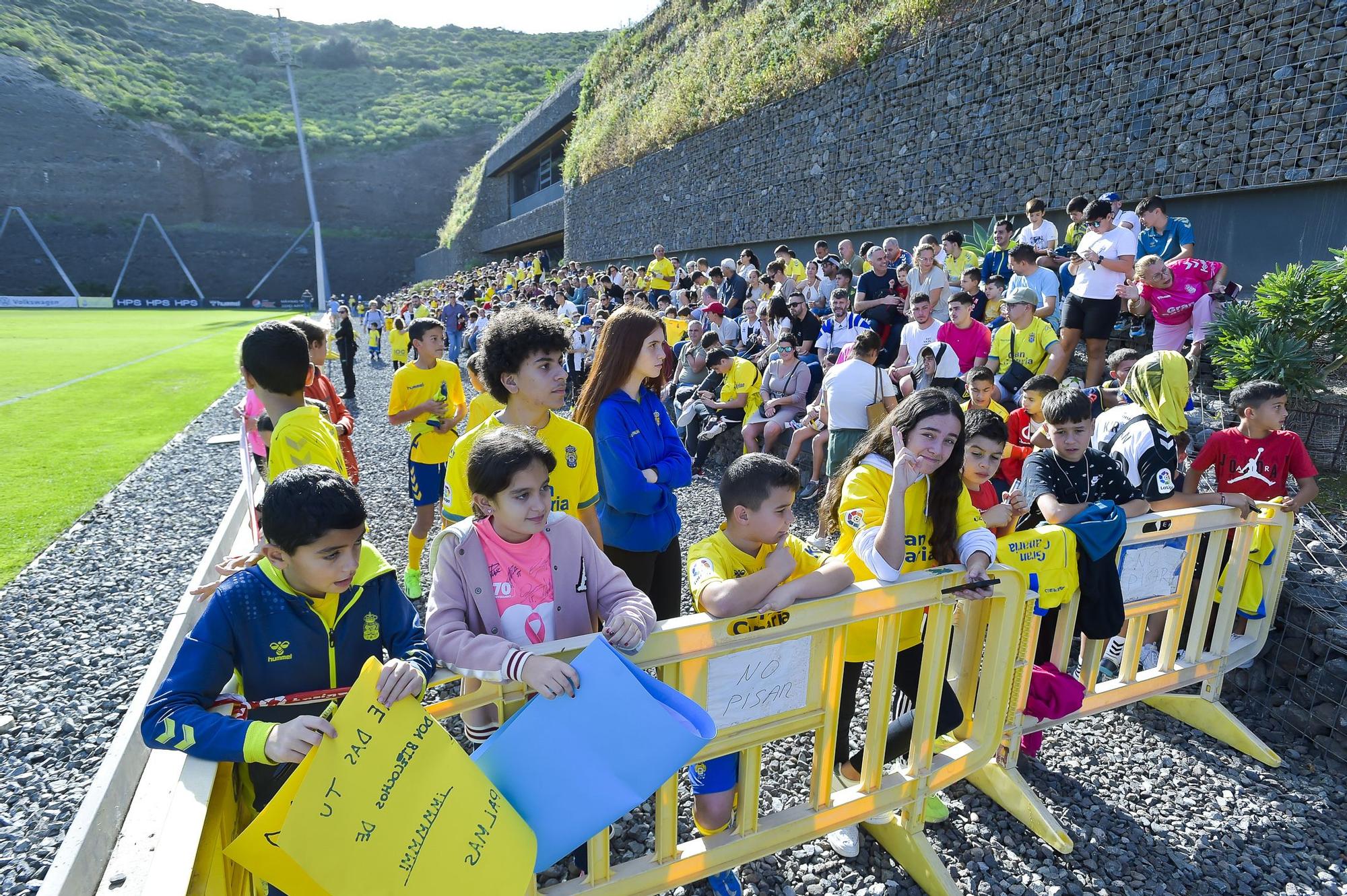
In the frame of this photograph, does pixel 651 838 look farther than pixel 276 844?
Yes

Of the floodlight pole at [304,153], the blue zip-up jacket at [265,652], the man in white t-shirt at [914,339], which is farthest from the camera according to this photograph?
the floodlight pole at [304,153]

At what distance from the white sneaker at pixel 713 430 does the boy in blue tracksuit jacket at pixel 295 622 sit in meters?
6.91

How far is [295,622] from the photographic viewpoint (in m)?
1.88

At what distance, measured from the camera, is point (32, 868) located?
277cm

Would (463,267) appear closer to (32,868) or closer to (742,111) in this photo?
(742,111)

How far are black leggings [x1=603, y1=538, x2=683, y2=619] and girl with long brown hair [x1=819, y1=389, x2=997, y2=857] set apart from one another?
0.78 m

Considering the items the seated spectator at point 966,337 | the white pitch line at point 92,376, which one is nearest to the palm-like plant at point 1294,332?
the seated spectator at point 966,337

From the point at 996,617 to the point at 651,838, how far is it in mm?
1630

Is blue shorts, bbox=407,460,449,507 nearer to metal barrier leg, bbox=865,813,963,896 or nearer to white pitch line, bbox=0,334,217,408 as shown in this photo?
metal barrier leg, bbox=865,813,963,896

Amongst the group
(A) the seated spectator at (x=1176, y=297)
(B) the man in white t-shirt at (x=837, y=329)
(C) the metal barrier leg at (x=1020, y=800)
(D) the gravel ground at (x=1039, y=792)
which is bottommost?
(D) the gravel ground at (x=1039, y=792)

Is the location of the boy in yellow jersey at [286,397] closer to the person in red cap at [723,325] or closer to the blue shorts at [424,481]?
the blue shorts at [424,481]

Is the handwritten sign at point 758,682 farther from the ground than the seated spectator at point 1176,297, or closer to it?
closer to it

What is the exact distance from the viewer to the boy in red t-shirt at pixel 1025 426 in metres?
4.69

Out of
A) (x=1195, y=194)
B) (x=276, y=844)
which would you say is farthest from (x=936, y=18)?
(x=276, y=844)
